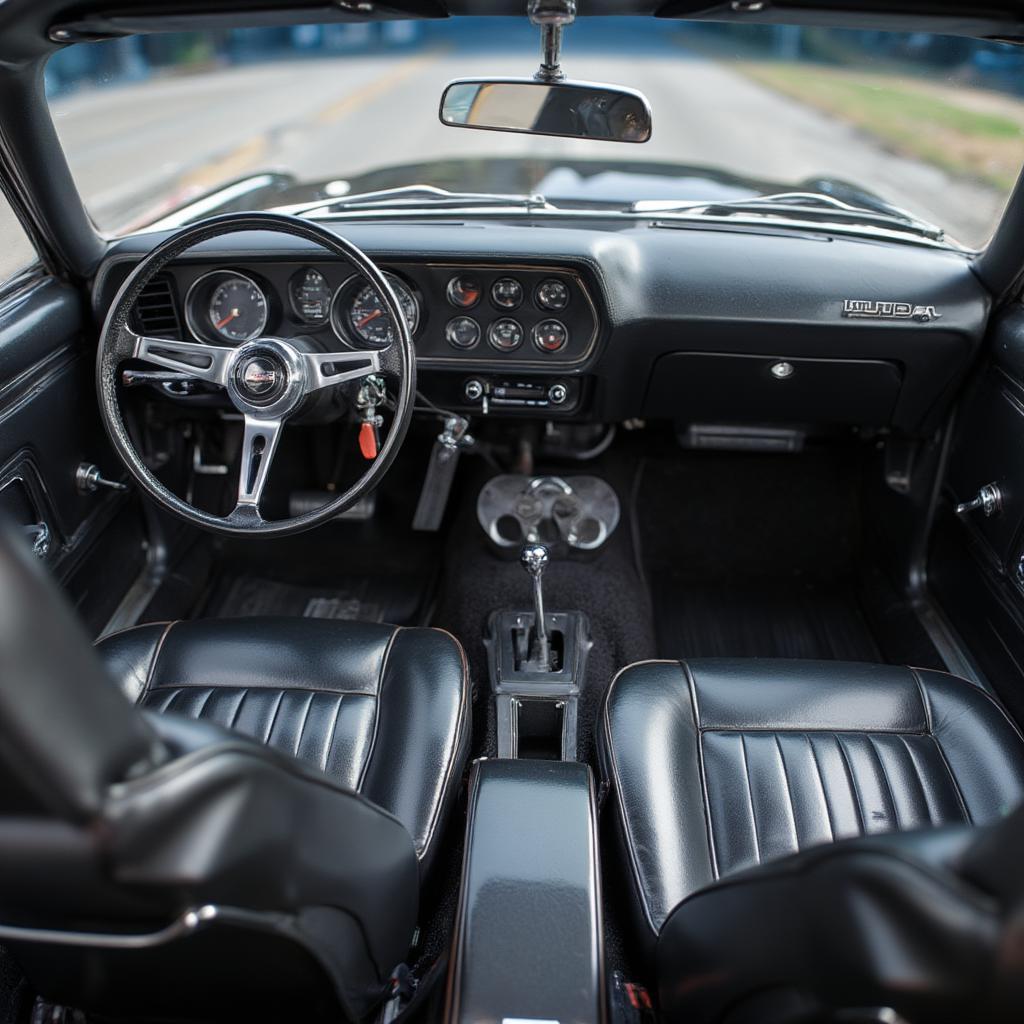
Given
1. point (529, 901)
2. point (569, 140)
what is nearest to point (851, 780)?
point (529, 901)

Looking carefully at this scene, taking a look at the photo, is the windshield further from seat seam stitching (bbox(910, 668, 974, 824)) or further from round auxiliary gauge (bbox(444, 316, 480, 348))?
seat seam stitching (bbox(910, 668, 974, 824))

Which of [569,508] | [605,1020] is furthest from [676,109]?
[605,1020]

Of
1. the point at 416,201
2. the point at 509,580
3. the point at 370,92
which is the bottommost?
the point at 370,92

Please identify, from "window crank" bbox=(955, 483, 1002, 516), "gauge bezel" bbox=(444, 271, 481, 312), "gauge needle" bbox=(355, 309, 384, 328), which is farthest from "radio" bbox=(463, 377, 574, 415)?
"window crank" bbox=(955, 483, 1002, 516)

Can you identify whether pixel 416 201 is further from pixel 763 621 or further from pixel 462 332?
pixel 763 621

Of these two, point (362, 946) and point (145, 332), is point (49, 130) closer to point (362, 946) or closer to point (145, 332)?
point (145, 332)

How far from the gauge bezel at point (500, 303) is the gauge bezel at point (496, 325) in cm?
2

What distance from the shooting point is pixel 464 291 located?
2.46m

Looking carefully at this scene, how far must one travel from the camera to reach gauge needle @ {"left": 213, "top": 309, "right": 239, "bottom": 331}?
8.13 feet

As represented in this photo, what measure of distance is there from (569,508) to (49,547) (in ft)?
4.85

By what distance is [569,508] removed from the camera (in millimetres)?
3010

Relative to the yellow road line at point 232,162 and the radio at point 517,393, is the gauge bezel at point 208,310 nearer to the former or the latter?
the radio at point 517,393

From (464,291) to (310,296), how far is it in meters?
0.39

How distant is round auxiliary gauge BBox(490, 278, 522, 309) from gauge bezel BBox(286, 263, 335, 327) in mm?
412
